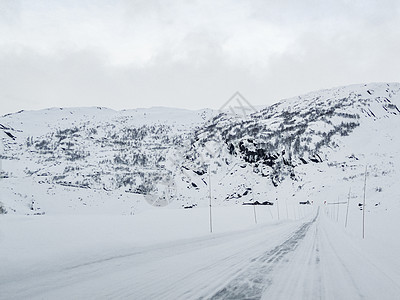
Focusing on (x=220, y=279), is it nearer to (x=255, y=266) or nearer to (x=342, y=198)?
(x=255, y=266)

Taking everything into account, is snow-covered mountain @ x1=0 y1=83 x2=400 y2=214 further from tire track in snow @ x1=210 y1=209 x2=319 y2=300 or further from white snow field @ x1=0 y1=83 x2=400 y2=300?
tire track in snow @ x1=210 y1=209 x2=319 y2=300

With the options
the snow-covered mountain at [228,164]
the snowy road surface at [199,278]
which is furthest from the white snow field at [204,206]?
the snow-covered mountain at [228,164]

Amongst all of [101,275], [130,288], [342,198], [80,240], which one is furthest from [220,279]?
[342,198]

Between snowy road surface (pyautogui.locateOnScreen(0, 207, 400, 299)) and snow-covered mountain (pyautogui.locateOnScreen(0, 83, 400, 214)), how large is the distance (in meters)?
27.5

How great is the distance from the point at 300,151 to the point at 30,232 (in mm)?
75064

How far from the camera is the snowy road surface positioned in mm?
5523

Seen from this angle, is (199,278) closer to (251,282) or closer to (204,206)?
(251,282)

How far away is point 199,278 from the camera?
21.9 feet

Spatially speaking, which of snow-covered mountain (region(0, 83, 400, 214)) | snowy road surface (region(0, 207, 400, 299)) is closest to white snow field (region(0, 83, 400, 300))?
snowy road surface (region(0, 207, 400, 299))

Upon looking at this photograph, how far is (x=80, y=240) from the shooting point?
Result: 1035 cm

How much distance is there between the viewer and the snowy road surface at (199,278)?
552 centimetres

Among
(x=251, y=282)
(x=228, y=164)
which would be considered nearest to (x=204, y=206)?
(x=228, y=164)

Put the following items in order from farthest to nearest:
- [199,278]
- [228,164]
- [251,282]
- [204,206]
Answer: [228,164]
[204,206]
[199,278]
[251,282]

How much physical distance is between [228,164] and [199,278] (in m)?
76.3
